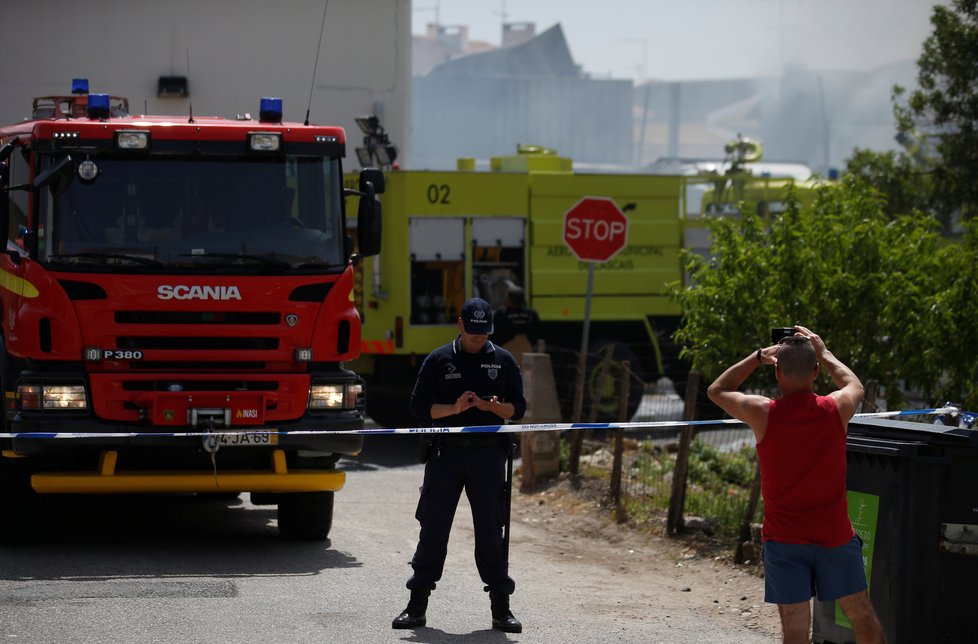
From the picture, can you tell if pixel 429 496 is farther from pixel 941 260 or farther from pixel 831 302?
pixel 941 260

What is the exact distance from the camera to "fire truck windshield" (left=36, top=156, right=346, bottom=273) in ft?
30.5

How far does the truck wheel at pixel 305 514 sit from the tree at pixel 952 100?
32.6ft

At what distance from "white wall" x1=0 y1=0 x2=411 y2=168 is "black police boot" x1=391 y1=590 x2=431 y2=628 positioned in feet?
50.7

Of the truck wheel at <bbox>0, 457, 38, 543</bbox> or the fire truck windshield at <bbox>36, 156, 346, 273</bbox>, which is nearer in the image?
the fire truck windshield at <bbox>36, 156, 346, 273</bbox>

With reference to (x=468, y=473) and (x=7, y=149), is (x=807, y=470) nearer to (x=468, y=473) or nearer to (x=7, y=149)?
(x=468, y=473)

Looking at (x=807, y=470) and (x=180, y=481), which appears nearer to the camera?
(x=807, y=470)

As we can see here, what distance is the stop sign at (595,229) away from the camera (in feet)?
47.7

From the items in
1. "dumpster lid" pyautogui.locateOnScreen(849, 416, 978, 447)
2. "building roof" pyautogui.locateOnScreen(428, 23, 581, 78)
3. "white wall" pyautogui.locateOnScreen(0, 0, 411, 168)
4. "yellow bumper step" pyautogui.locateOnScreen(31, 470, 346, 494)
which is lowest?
"yellow bumper step" pyautogui.locateOnScreen(31, 470, 346, 494)

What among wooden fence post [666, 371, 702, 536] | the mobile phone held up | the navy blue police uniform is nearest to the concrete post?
wooden fence post [666, 371, 702, 536]

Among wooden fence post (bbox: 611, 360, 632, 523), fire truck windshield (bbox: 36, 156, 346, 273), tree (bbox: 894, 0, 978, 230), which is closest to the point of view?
fire truck windshield (bbox: 36, 156, 346, 273)

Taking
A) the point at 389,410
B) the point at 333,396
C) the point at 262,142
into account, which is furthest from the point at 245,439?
the point at 389,410

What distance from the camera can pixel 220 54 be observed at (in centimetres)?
2270

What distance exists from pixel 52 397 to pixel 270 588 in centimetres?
189

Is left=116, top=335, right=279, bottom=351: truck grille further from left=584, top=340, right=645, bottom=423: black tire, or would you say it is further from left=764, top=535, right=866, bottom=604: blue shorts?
left=584, top=340, right=645, bottom=423: black tire
